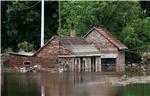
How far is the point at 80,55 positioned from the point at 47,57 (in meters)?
3.22

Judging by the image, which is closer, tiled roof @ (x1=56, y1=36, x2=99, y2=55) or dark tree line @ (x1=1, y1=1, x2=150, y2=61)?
tiled roof @ (x1=56, y1=36, x2=99, y2=55)

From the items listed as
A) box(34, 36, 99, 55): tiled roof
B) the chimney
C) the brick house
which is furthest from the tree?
box(34, 36, 99, 55): tiled roof

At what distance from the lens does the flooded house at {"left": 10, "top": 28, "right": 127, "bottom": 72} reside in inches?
1817

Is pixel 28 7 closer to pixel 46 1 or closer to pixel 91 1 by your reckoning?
pixel 46 1

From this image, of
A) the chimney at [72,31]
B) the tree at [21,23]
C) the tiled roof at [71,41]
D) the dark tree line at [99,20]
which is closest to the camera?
the tiled roof at [71,41]

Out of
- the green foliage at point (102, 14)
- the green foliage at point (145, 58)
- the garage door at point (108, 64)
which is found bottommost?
the garage door at point (108, 64)

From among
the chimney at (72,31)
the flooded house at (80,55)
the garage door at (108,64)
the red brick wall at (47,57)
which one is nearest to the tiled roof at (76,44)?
the flooded house at (80,55)

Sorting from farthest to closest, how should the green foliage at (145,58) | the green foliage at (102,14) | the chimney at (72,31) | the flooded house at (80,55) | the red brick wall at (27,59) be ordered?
the chimney at (72,31)
the green foliage at (102,14)
the green foliage at (145,58)
the red brick wall at (27,59)
the flooded house at (80,55)

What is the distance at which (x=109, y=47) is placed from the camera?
4941 cm

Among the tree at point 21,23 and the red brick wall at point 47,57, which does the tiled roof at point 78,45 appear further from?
the tree at point 21,23

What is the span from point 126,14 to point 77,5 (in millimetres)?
5468

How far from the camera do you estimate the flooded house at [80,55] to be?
4616 centimetres

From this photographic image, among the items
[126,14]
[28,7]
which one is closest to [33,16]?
[28,7]

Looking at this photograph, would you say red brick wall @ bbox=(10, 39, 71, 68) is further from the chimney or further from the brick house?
the chimney
